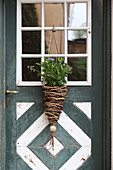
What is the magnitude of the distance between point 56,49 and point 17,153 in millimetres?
1156

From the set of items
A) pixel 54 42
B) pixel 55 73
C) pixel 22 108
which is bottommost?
pixel 22 108

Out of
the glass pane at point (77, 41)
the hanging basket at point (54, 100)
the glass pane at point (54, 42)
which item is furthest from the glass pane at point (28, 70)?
the glass pane at point (77, 41)

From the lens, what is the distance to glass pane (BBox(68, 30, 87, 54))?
1.97 m

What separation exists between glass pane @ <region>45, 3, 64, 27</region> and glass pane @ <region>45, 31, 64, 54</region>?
0.31ft

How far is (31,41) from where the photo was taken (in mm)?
1985

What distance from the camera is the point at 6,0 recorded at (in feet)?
6.27

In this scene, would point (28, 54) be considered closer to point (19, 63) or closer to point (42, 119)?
point (19, 63)

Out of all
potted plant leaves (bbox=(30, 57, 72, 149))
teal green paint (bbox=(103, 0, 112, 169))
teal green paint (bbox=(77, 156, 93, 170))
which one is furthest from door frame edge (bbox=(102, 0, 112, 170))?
potted plant leaves (bbox=(30, 57, 72, 149))

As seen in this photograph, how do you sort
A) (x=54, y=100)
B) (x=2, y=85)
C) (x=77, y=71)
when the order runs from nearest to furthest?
(x=54, y=100)
(x=2, y=85)
(x=77, y=71)

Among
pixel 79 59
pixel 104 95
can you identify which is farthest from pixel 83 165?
pixel 79 59

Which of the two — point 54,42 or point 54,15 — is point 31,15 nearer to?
point 54,15

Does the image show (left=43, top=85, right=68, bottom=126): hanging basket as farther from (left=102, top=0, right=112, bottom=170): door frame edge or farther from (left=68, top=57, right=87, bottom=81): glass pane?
(left=102, top=0, right=112, bottom=170): door frame edge

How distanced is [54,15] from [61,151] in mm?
1425

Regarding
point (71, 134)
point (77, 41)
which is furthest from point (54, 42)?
point (71, 134)
